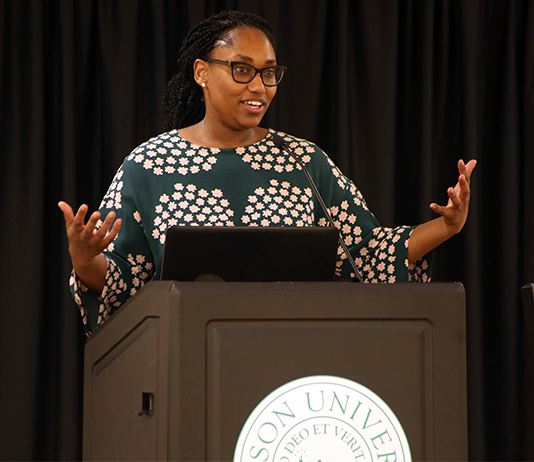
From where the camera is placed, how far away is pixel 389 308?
3.38 feet

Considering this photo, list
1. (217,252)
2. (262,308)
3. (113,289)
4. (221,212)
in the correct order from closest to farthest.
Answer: (262,308), (217,252), (113,289), (221,212)

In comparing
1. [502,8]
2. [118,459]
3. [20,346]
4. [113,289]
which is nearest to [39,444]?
[20,346]

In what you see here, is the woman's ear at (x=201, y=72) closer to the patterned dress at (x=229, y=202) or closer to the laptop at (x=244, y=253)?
the patterned dress at (x=229, y=202)

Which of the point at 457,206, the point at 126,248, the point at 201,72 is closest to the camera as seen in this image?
the point at 457,206

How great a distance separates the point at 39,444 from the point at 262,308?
188cm

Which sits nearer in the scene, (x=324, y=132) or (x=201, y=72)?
(x=201, y=72)

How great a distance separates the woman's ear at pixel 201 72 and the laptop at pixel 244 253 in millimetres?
892

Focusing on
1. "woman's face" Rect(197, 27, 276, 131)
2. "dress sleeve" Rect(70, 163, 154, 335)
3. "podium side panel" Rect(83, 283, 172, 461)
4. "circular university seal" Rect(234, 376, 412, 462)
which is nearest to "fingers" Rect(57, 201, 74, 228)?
"podium side panel" Rect(83, 283, 172, 461)

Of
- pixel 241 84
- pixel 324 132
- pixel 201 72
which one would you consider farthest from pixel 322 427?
pixel 324 132

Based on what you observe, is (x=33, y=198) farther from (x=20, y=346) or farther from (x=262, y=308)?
(x=262, y=308)

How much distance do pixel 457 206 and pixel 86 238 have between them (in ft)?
2.55

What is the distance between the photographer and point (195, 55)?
76.5 inches

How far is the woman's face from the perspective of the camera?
179cm

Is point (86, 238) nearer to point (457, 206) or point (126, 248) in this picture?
point (126, 248)
